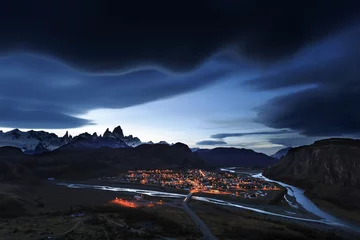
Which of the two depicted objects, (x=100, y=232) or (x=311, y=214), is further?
(x=311, y=214)

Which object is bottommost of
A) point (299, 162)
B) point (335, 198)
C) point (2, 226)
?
point (2, 226)

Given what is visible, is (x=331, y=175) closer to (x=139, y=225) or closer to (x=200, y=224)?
(x=200, y=224)

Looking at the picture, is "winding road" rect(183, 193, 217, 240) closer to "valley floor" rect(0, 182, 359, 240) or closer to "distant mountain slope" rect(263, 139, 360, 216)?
"valley floor" rect(0, 182, 359, 240)

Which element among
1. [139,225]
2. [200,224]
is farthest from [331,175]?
[139,225]

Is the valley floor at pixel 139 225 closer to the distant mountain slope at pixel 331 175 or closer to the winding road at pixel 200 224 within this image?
the winding road at pixel 200 224

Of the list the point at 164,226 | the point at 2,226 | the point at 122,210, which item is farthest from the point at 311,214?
the point at 2,226

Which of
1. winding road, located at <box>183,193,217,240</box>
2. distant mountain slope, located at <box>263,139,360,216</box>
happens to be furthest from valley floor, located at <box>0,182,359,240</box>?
distant mountain slope, located at <box>263,139,360,216</box>

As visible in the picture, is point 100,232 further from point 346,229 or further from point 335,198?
point 335,198

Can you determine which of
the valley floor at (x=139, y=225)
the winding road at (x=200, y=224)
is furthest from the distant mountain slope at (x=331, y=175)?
the winding road at (x=200, y=224)
